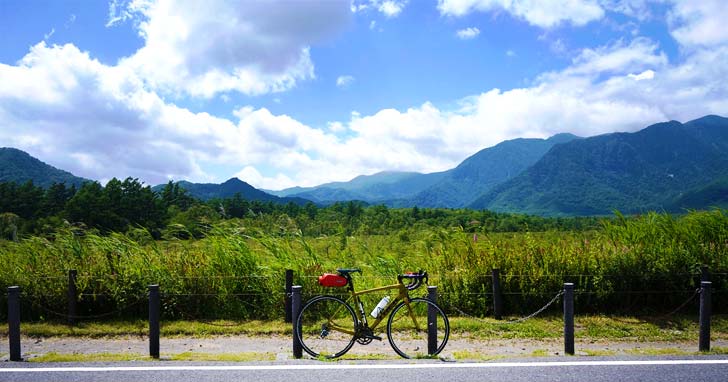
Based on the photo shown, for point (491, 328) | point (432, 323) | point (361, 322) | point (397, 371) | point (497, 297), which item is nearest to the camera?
point (397, 371)

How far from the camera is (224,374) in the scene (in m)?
5.91

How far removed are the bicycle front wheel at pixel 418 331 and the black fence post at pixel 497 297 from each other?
1332 mm

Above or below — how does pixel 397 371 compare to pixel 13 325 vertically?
below

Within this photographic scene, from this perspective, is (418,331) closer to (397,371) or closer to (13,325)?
(397,371)

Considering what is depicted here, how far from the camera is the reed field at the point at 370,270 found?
400 inches

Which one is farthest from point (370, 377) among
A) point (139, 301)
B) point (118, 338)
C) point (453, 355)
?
point (139, 301)

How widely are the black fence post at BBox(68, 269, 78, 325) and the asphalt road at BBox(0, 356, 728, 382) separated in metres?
3.26

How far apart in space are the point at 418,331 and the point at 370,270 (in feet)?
13.3

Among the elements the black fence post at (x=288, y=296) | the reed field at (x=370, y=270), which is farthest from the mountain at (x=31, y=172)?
the black fence post at (x=288, y=296)

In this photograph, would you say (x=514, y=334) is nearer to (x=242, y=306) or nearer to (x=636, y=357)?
(x=636, y=357)

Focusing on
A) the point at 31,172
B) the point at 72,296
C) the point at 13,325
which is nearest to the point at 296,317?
the point at 13,325

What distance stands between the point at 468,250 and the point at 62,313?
928cm

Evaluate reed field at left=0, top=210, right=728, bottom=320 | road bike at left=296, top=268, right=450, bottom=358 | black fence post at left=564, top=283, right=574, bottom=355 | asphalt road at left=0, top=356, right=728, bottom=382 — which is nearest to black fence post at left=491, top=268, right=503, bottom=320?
reed field at left=0, top=210, right=728, bottom=320

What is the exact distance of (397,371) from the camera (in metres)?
5.96
